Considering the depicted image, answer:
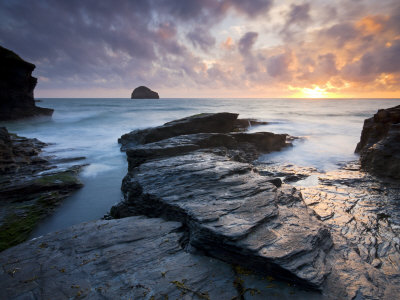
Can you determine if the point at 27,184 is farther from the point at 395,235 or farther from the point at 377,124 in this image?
the point at 377,124

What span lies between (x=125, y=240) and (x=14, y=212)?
454 centimetres

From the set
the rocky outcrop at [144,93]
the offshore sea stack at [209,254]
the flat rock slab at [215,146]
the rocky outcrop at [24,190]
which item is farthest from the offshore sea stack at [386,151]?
the rocky outcrop at [144,93]

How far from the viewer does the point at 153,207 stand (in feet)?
16.5

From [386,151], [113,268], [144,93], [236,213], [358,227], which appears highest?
[144,93]

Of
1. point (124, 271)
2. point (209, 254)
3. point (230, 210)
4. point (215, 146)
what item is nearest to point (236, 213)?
point (230, 210)

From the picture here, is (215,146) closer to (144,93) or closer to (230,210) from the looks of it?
(230,210)

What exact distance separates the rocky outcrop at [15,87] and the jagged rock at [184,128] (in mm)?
25553

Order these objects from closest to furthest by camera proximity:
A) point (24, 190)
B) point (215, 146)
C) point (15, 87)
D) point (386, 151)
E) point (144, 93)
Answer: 1. point (24, 190)
2. point (386, 151)
3. point (215, 146)
4. point (15, 87)
5. point (144, 93)

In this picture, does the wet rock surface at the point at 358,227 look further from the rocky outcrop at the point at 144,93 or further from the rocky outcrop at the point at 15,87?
the rocky outcrop at the point at 144,93

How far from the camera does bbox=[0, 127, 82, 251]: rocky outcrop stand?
18.4 feet

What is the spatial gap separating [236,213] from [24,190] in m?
7.26

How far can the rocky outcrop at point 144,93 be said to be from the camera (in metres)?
179

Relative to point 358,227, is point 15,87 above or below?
above

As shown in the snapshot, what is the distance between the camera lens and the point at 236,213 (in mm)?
4004
